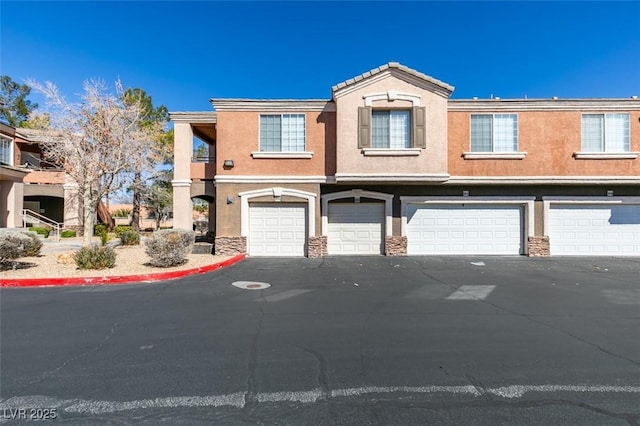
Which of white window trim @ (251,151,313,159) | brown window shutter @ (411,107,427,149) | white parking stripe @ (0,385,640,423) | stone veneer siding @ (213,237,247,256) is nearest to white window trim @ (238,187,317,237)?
stone veneer siding @ (213,237,247,256)

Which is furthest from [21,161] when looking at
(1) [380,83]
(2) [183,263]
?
(1) [380,83]

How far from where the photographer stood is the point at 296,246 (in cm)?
1376

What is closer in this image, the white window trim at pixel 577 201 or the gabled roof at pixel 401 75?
the gabled roof at pixel 401 75

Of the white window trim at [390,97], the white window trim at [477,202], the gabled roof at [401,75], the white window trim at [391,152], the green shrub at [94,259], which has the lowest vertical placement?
the green shrub at [94,259]

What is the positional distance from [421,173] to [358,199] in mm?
2676

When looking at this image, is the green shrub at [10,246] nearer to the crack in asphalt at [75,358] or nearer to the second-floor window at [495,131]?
the crack in asphalt at [75,358]

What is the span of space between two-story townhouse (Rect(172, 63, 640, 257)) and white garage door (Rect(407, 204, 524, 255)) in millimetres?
42

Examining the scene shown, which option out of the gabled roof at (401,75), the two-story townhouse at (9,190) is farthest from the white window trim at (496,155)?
the two-story townhouse at (9,190)

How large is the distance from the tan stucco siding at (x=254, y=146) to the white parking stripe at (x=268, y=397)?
416 inches

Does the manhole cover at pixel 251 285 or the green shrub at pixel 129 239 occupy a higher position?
the green shrub at pixel 129 239

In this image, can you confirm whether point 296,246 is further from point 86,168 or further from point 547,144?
point 547,144

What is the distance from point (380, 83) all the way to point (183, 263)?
9575 millimetres

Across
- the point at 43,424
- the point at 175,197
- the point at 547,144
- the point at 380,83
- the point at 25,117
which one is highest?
the point at 25,117

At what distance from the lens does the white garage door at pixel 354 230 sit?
45.9 feet
